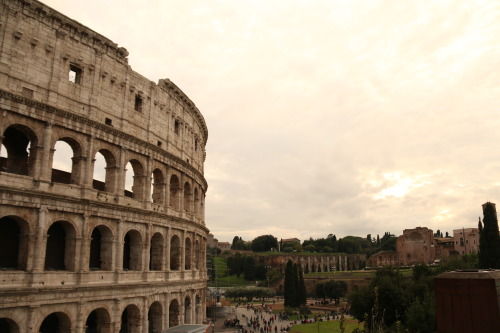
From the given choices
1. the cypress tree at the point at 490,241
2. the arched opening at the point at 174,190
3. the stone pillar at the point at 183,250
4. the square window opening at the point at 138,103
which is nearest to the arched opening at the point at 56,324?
the stone pillar at the point at 183,250

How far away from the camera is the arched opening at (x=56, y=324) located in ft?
59.8

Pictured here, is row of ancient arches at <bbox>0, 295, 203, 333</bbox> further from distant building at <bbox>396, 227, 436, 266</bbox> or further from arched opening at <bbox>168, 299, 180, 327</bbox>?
distant building at <bbox>396, 227, 436, 266</bbox>

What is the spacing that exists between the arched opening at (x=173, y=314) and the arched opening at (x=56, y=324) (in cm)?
744

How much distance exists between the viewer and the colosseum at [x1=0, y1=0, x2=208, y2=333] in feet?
56.5

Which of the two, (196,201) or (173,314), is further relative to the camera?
(196,201)

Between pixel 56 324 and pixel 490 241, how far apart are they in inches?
1142

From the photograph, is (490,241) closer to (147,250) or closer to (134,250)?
(147,250)

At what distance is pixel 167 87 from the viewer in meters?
27.0

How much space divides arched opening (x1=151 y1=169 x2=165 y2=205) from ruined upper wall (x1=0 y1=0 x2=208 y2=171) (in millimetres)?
1873

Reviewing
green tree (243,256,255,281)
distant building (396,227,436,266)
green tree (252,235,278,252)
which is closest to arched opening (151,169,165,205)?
distant building (396,227,436,266)

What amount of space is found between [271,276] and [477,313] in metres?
88.1

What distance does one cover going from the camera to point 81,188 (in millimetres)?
19516

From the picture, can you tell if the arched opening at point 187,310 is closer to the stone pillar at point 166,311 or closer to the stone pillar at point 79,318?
the stone pillar at point 166,311

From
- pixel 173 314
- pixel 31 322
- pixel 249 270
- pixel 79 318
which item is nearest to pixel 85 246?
pixel 79 318
